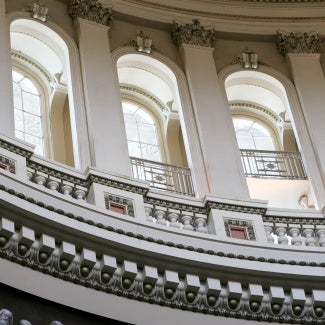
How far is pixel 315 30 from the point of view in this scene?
24.1 m

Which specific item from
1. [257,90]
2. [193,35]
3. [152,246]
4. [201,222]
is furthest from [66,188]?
[257,90]

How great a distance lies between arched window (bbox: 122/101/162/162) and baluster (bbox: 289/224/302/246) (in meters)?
3.72

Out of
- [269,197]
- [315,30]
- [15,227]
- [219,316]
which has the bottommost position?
[219,316]

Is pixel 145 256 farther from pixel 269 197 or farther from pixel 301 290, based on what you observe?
pixel 269 197

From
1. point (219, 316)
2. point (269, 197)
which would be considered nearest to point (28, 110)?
point (269, 197)

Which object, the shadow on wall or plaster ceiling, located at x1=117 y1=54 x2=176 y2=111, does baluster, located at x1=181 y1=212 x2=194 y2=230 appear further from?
plaster ceiling, located at x1=117 y1=54 x2=176 y2=111

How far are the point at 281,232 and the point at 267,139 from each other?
16.0 ft

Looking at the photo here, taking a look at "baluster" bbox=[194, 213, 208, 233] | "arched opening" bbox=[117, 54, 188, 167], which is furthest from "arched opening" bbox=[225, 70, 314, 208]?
"baluster" bbox=[194, 213, 208, 233]

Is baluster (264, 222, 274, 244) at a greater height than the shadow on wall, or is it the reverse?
baluster (264, 222, 274, 244)

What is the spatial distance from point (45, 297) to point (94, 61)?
6544 mm

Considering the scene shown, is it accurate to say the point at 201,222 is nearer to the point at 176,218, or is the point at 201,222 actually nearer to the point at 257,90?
the point at 176,218

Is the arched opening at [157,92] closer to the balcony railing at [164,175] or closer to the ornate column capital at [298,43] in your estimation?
the balcony railing at [164,175]

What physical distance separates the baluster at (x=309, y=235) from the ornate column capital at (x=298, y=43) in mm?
5331

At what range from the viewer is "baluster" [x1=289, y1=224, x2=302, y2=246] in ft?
62.1
